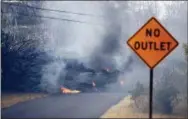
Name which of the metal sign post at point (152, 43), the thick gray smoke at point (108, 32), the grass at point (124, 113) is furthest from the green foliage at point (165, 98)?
the metal sign post at point (152, 43)

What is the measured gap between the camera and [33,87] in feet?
66.2

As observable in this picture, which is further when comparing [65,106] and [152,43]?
[65,106]

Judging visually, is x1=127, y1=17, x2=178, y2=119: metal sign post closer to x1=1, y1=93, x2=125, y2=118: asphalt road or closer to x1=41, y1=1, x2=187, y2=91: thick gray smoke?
x1=1, y1=93, x2=125, y2=118: asphalt road

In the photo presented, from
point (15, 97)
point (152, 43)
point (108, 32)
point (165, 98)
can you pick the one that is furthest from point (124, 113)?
point (108, 32)

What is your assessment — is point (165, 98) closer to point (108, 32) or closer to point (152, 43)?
point (152, 43)

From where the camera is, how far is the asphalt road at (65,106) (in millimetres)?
13672

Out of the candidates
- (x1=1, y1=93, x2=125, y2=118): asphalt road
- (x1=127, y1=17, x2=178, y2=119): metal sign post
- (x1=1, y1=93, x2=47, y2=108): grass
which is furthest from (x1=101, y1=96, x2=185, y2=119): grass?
(x1=127, y1=17, x2=178, y2=119): metal sign post

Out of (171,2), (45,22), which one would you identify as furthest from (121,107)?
(171,2)

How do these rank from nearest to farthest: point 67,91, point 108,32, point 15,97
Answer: point 15,97 → point 67,91 → point 108,32

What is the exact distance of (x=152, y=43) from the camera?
7910mm

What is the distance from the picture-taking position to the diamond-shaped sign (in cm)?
790

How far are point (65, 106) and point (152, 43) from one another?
8.59 meters

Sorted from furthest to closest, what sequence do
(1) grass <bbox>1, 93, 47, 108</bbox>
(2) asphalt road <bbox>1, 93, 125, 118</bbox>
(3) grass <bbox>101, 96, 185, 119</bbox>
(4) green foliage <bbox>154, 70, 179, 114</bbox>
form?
1. (1) grass <bbox>1, 93, 47, 108</bbox>
2. (4) green foliage <bbox>154, 70, 179, 114</bbox>
3. (3) grass <bbox>101, 96, 185, 119</bbox>
4. (2) asphalt road <bbox>1, 93, 125, 118</bbox>

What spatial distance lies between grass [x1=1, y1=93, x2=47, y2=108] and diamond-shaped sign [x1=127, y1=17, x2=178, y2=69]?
9901mm
